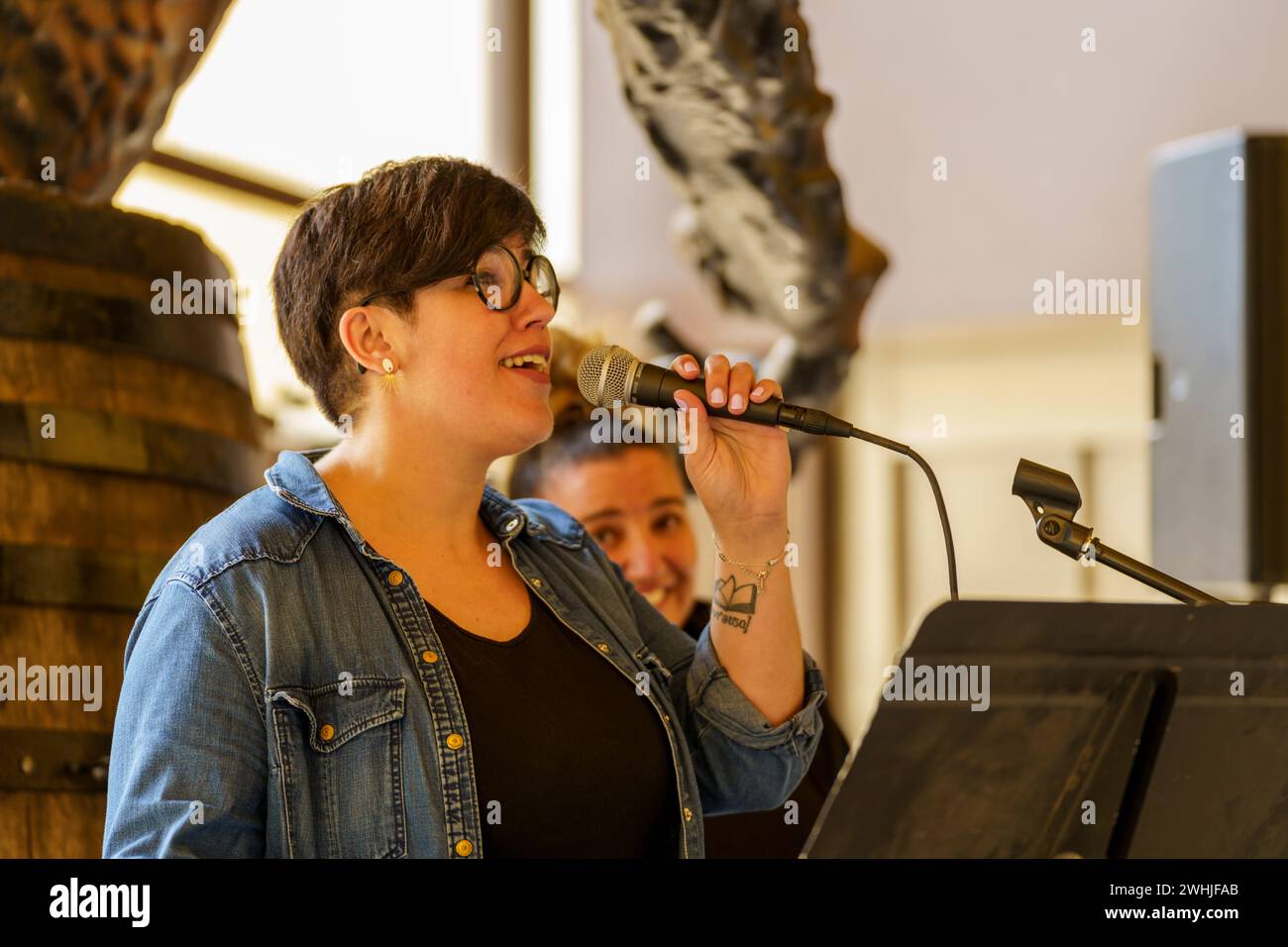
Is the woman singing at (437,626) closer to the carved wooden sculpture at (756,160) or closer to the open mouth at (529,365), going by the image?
the open mouth at (529,365)

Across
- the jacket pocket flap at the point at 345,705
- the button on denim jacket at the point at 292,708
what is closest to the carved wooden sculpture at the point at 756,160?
the button on denim jacket at the point at 292,708

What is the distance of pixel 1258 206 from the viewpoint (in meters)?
2.70

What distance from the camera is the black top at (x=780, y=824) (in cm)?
189

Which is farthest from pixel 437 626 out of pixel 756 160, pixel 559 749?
pixel 756 160

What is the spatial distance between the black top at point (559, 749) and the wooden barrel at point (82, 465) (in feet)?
1.26

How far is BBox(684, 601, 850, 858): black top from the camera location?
6.19 ft

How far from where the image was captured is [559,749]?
1240 millimetres

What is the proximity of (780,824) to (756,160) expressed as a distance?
98cm

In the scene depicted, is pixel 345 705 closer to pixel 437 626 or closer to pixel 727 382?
pixel 437 626

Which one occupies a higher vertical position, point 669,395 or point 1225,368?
point 1225,368

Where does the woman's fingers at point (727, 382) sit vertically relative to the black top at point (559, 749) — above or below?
above

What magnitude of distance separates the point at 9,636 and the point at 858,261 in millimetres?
1515

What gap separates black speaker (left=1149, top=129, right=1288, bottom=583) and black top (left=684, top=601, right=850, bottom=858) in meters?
1.08
